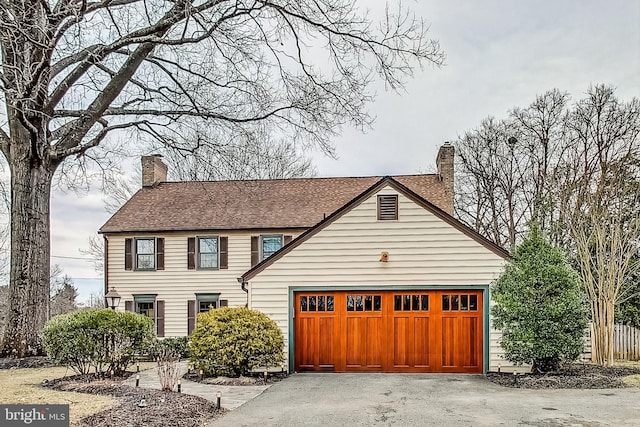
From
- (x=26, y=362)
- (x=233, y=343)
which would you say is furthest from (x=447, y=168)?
(x=26, y=362)

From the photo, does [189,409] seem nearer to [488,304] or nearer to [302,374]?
[302,374]

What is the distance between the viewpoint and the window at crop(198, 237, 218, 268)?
74.0 feet

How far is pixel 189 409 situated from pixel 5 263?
2433 cm

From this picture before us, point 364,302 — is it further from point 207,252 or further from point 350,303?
point 207,252

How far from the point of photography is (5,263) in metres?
29.3

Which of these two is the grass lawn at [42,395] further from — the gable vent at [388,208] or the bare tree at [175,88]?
the gable vent at [388,208]

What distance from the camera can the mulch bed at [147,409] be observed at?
7.99m

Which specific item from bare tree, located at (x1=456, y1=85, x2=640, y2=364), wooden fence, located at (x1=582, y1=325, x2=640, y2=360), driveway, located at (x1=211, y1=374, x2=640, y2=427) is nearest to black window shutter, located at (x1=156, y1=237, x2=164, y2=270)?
driveway, located at (x1=211, y1=374, x2=640, y2=427)

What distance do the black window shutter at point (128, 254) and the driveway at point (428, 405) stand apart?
12071mm

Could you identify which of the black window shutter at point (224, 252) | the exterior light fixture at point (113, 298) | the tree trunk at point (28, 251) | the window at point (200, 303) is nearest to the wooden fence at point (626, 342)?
the window at point (200, 303)

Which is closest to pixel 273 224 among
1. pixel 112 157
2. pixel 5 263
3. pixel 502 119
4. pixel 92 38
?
pixel 112 157

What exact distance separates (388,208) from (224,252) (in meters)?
9.59

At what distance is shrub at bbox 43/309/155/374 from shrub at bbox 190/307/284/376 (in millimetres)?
1506

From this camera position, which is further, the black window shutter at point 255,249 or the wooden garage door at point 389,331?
the black window shutter at point 255,249
